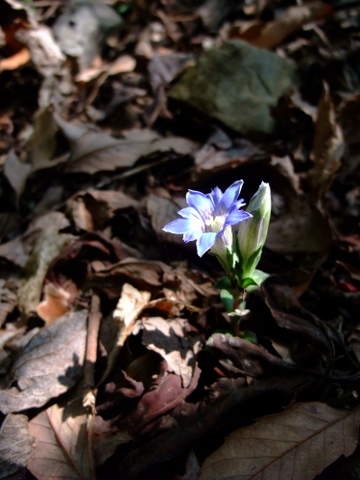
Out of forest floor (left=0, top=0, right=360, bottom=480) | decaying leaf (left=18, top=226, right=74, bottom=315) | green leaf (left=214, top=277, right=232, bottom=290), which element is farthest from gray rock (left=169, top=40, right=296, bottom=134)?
green leaf (left=214, top=277, right=232, bottom=290)

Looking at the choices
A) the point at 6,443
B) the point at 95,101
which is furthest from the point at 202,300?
the point at 95,101

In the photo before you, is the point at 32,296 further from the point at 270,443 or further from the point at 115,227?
the point at 270,443

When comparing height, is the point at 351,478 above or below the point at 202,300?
below

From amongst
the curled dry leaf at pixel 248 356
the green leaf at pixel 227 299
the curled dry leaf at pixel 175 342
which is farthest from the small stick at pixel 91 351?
the green leaf at pixel 227 299

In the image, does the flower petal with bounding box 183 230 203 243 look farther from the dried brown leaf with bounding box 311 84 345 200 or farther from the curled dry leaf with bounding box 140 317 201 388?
the dried brown leaf with bounding box 311 84 345 200

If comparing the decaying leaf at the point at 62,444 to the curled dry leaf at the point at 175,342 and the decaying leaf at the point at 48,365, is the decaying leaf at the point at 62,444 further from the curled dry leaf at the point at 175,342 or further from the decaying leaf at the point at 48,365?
the curled dry leaf at the point at 175,342

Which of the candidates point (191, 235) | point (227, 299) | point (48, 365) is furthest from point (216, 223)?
point (48, 365)
